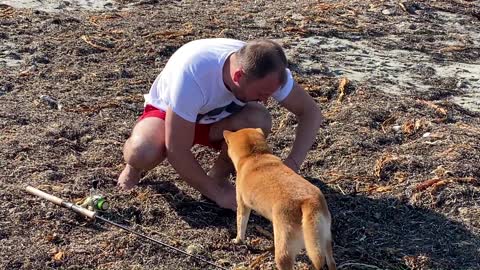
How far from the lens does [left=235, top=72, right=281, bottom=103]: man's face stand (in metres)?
4.17

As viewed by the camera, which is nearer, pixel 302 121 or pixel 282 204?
pixel 282 204

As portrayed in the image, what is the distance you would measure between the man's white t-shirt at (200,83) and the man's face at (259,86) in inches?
8.0

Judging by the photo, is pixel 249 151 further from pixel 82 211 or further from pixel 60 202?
pixel 60 202

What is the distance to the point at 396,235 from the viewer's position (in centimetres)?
439

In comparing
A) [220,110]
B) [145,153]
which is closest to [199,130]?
[220,110]

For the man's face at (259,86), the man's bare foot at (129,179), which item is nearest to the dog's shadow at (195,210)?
the man's bare foot at (129,179)

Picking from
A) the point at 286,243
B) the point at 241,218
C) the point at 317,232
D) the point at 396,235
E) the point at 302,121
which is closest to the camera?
the point at 317,232

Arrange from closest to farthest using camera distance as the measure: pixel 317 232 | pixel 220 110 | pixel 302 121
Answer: pixel 317 232, pixel 220 110, pixel 302 121

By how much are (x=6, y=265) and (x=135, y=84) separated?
2.72 m

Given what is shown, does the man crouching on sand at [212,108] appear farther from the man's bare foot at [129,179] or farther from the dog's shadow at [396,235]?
the dog's shadow at [396,235]

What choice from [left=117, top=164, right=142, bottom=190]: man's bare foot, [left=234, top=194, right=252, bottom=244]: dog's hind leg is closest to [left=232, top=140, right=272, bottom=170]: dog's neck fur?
[left=234, top=194, right=252, bottom=244]: dog's hind leg

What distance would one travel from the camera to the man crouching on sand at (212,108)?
422cm

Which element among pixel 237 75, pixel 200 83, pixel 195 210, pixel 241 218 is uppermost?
pixel 237 75

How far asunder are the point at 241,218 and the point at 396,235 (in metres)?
0.82
